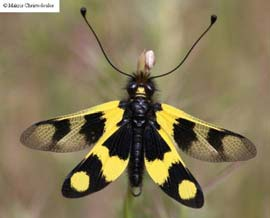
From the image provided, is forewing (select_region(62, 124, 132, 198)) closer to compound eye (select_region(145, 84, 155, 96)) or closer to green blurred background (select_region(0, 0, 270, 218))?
compound eye (select_region(145, 84, 155, 96))

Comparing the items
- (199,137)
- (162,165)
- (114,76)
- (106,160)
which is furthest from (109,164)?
(114,76)

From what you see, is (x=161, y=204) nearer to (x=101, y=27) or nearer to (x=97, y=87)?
(x=97, y=87)

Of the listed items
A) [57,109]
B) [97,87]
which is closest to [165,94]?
[97,87]

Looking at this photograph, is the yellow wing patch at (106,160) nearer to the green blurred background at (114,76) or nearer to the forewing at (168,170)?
the forewing at (168,170)

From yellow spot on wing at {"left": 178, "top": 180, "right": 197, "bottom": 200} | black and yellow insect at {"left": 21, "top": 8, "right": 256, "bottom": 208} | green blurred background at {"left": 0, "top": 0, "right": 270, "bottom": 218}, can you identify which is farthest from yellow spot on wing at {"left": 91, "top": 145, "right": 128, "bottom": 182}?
green blurred background at {"left": 0, "top": 0, "right": 270, "bottom": 218}

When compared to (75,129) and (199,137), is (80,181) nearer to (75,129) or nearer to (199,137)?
(75,129)

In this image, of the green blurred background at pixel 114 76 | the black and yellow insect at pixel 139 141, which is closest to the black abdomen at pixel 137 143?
the black and yellow insect at pixel 139 141
